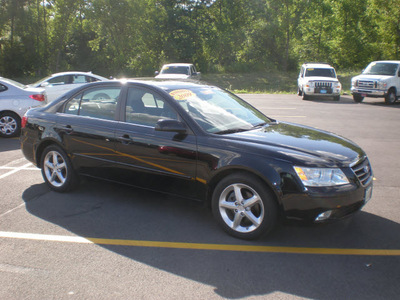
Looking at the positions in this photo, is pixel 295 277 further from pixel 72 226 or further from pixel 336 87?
pixel 336 87

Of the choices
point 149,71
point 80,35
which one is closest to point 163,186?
point 149,71

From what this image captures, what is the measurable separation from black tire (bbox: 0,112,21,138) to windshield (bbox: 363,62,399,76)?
1728cm

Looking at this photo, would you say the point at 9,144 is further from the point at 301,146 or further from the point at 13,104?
the point at 301,146

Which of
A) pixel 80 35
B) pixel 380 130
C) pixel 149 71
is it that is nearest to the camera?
pixel 380 130

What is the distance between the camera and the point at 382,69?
20.4 metres

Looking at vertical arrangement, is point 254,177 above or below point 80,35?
below

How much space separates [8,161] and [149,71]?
37589mm

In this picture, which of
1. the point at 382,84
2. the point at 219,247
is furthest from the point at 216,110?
the point at 382,84

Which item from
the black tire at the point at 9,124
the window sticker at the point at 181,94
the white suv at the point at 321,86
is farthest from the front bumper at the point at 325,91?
the window sticker at the point at 181,94

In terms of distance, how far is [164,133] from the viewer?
14.7ft

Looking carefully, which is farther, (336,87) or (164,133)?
(336,87)

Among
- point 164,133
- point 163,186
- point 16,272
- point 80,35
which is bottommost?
point 16,272

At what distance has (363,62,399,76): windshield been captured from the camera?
65.7 ft

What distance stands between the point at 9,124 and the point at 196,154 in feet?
24.0
